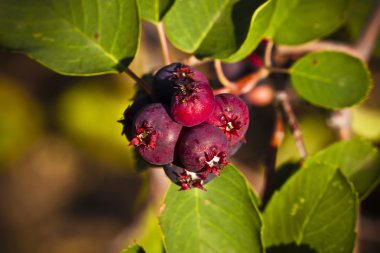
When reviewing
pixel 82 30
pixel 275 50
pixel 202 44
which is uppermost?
pixel 82 30

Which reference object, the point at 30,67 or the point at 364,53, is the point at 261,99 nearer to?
the point at 364,53

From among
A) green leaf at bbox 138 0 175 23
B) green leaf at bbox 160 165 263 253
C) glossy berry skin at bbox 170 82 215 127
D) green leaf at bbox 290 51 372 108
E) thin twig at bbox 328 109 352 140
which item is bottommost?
thin twig at bbox 328 109 352 140

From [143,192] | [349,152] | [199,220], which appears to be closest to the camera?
[199,220]

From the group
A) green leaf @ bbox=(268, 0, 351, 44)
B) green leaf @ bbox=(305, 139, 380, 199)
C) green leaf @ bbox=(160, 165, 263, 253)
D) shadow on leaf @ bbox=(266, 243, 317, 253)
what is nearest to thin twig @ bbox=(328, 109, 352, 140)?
green leaf @ bbox=(305, 139, 380, 199)

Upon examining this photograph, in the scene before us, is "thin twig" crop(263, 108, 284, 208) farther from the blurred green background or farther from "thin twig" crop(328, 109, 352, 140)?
the blurred green background

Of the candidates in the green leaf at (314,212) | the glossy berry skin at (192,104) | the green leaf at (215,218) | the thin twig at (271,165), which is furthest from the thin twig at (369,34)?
the glossy berry skin at (192,104)

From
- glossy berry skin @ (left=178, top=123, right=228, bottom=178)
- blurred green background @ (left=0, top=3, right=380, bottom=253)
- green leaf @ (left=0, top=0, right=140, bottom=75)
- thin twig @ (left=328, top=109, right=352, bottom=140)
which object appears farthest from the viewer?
blurred green background @ (left=0, top=3, right=380, bottom=253)

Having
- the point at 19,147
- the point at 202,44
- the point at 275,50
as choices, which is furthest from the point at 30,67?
the point at 202,44

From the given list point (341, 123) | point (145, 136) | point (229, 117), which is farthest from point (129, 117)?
point (341, 123)
